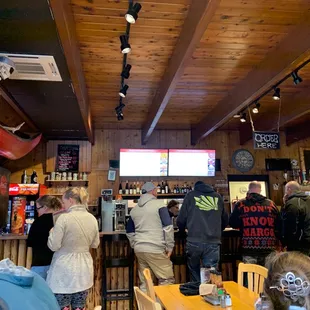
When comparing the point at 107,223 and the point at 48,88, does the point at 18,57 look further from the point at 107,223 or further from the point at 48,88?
the point at 107,223

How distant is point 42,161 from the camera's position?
20.8ft

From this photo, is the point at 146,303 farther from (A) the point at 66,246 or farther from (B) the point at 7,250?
(B) the point at 7,250

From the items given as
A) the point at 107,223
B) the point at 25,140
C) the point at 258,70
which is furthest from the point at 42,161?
the point at 258,70

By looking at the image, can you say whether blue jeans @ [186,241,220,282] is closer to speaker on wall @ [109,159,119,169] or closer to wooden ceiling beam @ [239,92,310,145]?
wooden ceiling beam @ [239,92,310,145]

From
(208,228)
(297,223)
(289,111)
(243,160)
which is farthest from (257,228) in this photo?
(243,160)

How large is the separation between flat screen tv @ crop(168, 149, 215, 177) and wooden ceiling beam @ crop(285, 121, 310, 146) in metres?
1.91

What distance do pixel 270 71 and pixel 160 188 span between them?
144 inches

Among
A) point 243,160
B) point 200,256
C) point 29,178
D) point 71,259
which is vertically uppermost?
point 243,160

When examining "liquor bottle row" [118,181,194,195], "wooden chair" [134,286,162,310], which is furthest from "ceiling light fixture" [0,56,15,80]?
"liquor bottle row" [118,181,194,195]

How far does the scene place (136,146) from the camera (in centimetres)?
666

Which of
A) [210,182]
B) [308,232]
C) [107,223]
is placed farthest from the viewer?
[210,182]

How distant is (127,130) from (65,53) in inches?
159

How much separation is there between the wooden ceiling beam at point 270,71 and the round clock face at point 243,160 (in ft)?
5.97

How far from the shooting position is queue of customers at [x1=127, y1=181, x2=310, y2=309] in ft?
11.4
